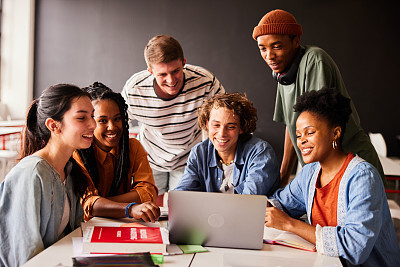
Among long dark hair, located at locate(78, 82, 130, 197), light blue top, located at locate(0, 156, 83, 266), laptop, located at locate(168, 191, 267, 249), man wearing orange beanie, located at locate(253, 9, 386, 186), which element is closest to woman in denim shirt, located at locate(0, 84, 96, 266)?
light blue top, located at locate(0, 156, 83, 266)

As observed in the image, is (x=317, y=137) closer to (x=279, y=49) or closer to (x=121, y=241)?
(x=279, y=49)

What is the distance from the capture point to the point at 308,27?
6.07 meters

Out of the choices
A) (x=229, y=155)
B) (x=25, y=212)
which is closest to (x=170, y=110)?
(x=229, y=155)

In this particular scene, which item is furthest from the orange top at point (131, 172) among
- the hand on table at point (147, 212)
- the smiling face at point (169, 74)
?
the smiling face at point (169, 74)

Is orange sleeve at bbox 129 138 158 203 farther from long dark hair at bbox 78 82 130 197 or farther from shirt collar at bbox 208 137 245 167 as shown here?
shirt collar at bbox 208 137 245 167

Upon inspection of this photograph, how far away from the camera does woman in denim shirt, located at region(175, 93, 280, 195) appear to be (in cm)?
209

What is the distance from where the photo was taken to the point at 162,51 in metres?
2.39

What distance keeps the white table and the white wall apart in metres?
5.47

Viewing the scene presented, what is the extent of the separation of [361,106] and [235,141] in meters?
4.52

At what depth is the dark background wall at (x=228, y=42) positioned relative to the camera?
6039 millimetres

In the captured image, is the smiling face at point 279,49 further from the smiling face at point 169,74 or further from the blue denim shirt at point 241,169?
the smiling face at point 169,74

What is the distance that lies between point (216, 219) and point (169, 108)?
4.64 feet

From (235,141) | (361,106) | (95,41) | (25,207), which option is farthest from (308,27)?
(25,207)

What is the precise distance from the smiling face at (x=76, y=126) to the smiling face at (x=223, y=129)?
671 mm
